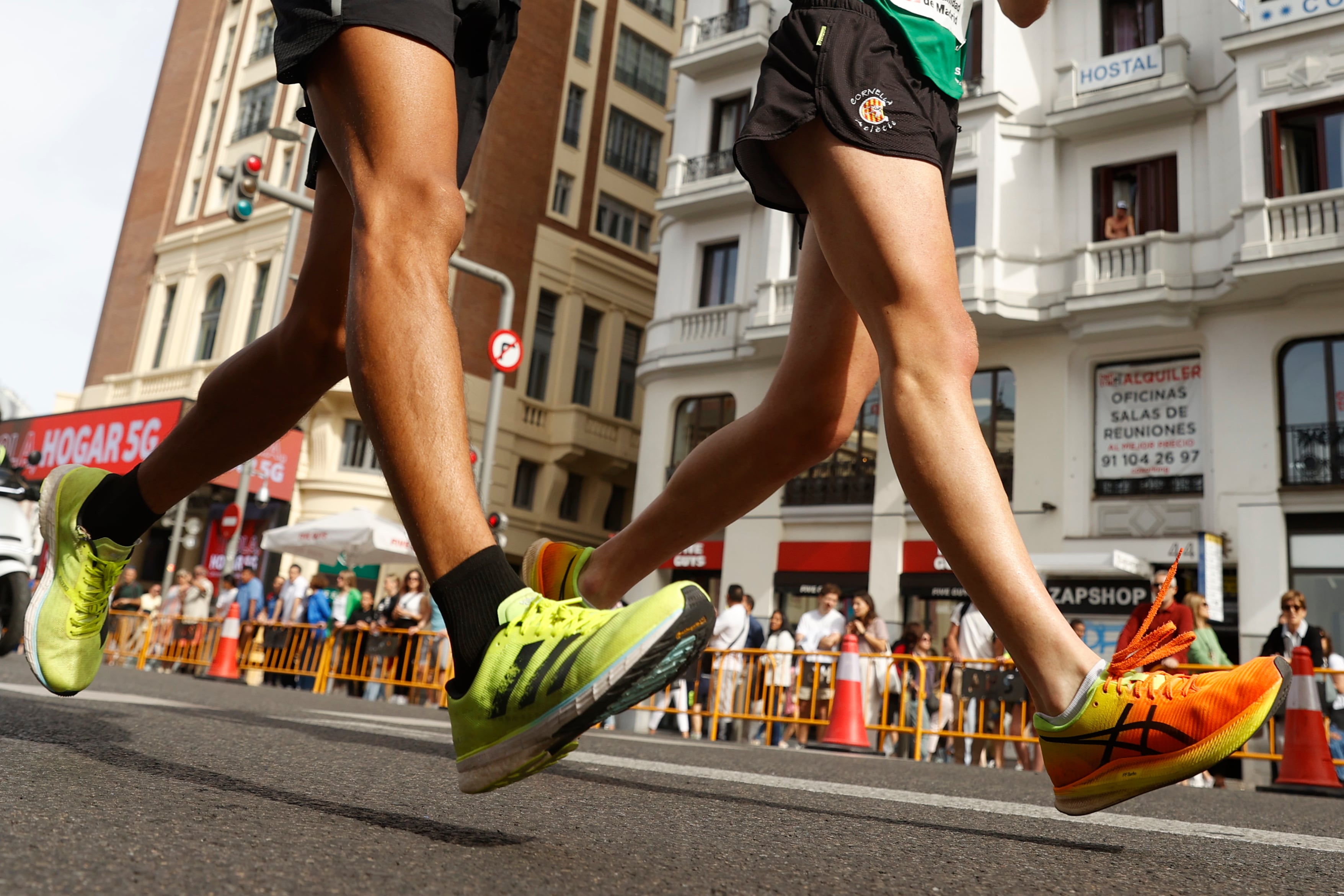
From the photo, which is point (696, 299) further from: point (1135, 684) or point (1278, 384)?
point (1135, 684)

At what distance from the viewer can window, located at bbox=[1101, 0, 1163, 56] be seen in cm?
1858

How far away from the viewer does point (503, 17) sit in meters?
2.00

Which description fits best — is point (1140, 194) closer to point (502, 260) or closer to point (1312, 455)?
point (1312, 455)

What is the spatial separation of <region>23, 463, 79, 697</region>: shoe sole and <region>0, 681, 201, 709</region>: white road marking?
5.08 feet

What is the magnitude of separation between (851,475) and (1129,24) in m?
8.65

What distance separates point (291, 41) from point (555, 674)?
1093 mm

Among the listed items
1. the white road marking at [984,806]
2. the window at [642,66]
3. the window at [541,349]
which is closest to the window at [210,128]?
the window at [541,349]

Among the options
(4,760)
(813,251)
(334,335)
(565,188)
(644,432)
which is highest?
(565,188)

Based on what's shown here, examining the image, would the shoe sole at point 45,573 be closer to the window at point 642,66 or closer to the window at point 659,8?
the window at point 642,66

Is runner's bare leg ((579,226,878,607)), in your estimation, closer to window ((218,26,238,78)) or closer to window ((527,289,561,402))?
window ((527,289,561,402))

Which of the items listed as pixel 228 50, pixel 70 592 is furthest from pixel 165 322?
pixel 70 592

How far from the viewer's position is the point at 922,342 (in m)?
2.02

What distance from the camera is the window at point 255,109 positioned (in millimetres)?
29156

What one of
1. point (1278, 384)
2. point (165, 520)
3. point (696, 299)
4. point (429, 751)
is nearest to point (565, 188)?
point (696, 299)
